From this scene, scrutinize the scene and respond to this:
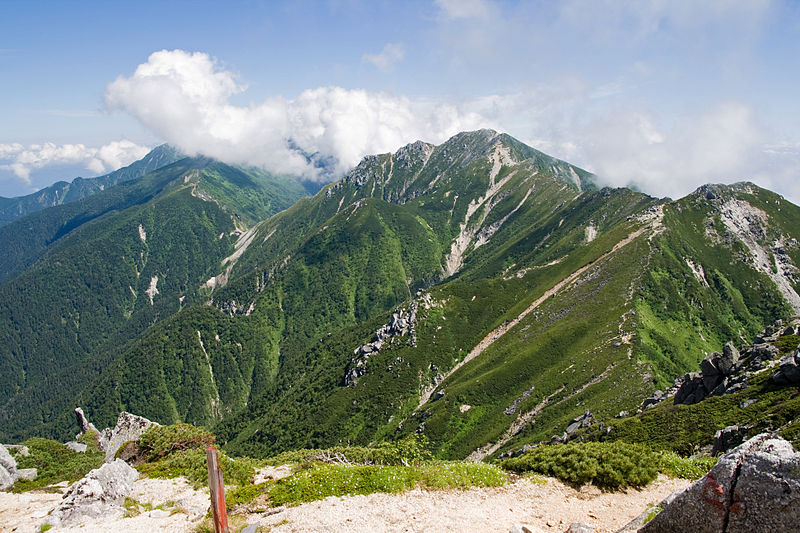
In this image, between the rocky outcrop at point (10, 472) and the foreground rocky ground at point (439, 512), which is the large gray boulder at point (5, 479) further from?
the foreground rocky ground at point (439, 512)

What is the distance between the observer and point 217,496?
11.8 meters

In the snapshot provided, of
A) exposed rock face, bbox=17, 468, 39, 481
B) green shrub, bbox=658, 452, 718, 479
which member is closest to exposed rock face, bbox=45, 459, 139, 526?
exposed rock face, bbox=17, 468, 39, 481

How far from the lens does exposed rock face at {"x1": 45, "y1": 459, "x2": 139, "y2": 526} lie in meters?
25.0

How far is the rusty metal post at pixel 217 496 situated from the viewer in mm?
11166

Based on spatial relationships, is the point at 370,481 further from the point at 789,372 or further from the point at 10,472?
the point at 789,372

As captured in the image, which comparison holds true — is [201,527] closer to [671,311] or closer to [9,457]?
[9,457]

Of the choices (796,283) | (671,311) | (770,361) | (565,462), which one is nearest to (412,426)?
(671,311)

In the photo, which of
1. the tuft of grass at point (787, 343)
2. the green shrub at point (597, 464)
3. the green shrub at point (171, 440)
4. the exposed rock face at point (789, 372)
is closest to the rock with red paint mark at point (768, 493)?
the green shrub at point (597, 464)

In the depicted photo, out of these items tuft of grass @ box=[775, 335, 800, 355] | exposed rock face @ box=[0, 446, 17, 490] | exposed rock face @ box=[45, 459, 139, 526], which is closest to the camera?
exposed rock face @ box=[45, 459, 139, 526]

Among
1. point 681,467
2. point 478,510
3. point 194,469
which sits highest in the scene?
point 681,467

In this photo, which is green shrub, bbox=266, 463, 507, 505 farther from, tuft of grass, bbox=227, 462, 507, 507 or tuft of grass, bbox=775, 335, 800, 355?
tuft of grass, bbox=775, 335, 800, 355

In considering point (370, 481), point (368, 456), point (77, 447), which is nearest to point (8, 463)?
point (77, 447)

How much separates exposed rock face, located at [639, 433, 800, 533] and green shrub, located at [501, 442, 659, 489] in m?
14.2

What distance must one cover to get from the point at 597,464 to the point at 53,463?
57109 millimetres
